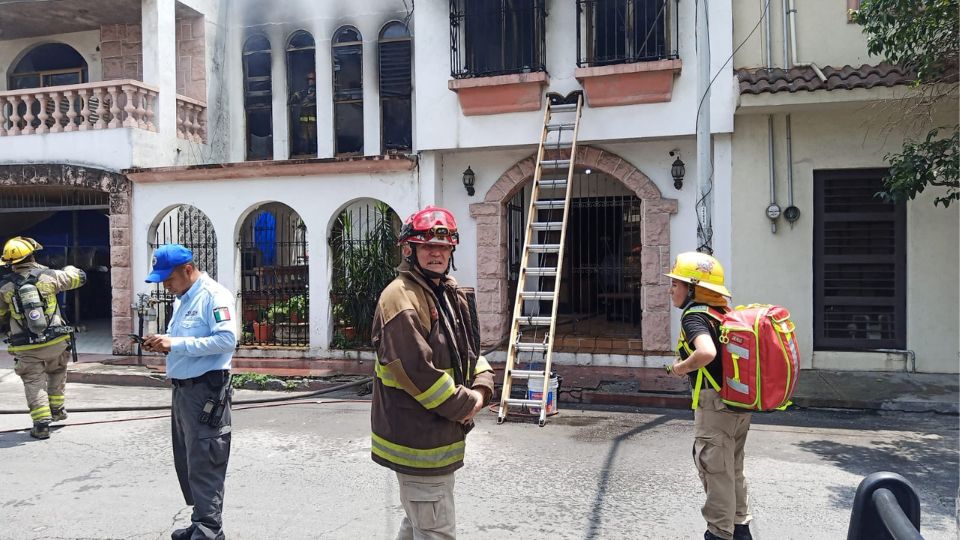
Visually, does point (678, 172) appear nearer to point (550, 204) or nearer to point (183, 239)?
point (550, 204)

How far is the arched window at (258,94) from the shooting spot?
43.8 feet

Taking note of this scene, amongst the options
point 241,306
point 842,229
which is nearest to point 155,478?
point 241,306

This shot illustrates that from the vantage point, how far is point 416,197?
33.5ft

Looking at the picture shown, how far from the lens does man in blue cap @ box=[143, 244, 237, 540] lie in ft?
12.5

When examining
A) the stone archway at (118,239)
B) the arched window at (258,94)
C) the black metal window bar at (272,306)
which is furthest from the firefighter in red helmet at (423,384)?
the arched window at (258,94)

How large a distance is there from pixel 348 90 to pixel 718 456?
10.7 meters

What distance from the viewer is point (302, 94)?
13156mm

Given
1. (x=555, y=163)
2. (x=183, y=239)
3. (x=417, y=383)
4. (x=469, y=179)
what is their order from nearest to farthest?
(x=417, y=383), (x=555, y=163), (x=469, y=179), (x=183, y=239)

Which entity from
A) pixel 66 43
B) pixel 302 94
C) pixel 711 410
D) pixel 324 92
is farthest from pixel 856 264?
pixel 66 43

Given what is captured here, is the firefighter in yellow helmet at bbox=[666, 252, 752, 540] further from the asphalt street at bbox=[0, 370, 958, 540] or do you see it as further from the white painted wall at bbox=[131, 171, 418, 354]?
the white painted wall at bbox=[131, 171, 418, 354]

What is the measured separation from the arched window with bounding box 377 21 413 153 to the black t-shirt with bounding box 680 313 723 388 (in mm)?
9283

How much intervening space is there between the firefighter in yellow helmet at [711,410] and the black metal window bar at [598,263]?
23.8 feet

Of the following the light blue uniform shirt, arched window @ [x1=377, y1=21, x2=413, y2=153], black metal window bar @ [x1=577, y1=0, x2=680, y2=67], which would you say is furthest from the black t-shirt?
arched window @ [x1=377, y1=21, x2=413, y2=153]

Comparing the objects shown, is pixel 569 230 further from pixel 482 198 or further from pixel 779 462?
pixel 779 462
